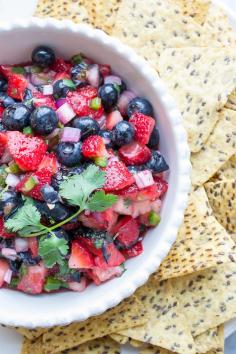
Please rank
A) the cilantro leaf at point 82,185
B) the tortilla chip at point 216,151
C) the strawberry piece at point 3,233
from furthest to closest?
1. the tortilla chip at point 216,151
2. the strawberry piece at point 3,233
3. the cilantro leaf at point 82,185

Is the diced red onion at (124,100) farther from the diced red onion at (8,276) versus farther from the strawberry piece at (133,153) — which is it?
the diced red onion at (8,276)

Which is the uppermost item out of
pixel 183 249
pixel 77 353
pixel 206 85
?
pixel 206 85

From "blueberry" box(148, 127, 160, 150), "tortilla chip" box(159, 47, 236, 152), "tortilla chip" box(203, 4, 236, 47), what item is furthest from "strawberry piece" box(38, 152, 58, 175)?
"tortilla chip" box(203, 4, 236, 47)

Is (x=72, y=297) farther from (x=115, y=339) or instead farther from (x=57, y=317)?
(x=115, y=339)

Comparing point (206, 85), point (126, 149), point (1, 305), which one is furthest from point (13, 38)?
point (1, 305)

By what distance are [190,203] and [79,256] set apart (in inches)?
19.5

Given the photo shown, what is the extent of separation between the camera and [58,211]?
1.67 m

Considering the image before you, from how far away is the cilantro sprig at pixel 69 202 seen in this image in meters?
1.66

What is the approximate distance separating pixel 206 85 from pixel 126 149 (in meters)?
0.45

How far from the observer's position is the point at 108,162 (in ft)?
5.71

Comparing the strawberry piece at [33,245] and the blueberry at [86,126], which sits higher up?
the blueberry at [86,126]

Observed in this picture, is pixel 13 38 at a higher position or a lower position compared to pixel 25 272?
higher

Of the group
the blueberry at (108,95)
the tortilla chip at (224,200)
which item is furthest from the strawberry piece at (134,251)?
the blueberry at (108,95)

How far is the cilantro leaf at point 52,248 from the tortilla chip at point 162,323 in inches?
18.5
